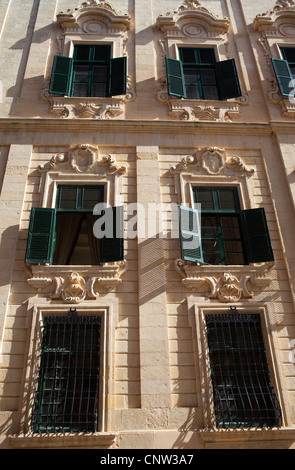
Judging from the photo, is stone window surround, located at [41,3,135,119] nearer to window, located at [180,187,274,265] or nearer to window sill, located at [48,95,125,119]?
window sill, located at [48,95,125,119]

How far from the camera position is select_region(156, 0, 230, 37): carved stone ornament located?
13047 millimetres

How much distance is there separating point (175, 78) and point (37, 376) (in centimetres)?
818

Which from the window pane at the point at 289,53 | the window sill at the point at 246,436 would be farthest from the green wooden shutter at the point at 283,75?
the window sill at the point at 246,436

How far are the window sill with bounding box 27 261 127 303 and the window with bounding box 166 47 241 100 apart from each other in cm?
533

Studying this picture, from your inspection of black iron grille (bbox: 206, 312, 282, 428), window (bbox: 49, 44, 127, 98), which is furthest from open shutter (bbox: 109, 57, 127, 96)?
black iron grille (bbox: 206, 312, 282, 428)

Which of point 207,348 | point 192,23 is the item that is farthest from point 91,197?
point 192,23

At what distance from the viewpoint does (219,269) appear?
8.93m

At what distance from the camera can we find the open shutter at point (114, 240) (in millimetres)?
8945

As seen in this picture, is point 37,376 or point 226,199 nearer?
point 37,376

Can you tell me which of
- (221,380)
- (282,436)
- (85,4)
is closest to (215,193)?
(221,380)

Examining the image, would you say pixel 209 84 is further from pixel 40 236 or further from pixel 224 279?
pixel 40 236

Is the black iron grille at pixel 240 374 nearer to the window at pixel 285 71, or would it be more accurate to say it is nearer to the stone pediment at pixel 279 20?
the window at pixel 285 71

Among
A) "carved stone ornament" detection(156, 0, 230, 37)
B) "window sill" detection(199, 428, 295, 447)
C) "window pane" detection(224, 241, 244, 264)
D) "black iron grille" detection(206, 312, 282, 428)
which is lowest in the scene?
"window sill" detection(199, 428, 295, 447)

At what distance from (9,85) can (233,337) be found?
860cm
